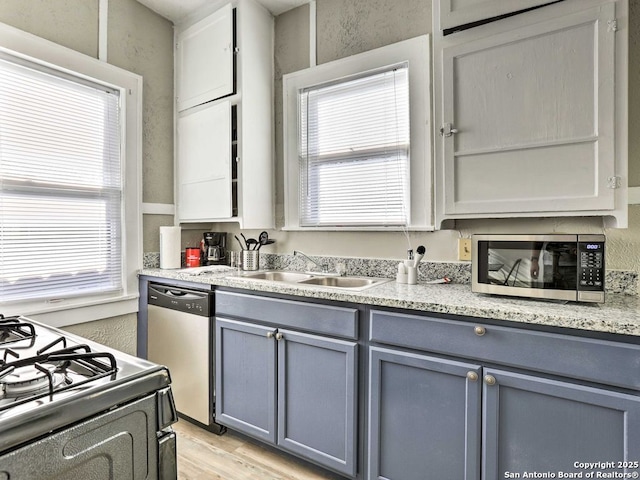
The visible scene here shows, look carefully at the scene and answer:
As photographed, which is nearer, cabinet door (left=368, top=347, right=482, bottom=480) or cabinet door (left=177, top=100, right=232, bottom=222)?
cabinet door (left=368, top=347, right=482, bottom=480)

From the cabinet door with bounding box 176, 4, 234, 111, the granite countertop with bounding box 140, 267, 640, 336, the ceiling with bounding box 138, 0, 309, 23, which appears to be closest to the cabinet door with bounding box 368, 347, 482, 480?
the granite countertop with bounding box 140, 267, 640, 336

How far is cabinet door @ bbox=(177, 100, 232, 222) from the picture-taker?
2.51m

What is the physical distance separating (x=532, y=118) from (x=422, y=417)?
1.35m

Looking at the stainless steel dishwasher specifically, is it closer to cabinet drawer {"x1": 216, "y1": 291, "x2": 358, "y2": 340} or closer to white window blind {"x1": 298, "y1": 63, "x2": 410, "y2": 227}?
cabinet drawer {"x1": 216, "y1": 291, "x2": 358, "y2": 340}

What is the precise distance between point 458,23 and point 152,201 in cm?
233

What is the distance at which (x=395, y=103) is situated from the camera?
A: 7.14 ft

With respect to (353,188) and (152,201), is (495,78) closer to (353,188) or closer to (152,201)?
(353,188)

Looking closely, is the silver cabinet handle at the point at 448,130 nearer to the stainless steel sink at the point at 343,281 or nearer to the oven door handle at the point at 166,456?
the stainless steel sink at the point at 343,281

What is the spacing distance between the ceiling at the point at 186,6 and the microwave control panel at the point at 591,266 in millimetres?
2334

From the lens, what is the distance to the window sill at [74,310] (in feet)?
6.72

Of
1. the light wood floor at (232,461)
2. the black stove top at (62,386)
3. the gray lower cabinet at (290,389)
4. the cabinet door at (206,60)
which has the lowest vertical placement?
the light wood floor at (232,461)

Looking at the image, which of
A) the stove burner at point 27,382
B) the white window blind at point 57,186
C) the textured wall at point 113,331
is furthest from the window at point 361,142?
the stove burner at point 27,382

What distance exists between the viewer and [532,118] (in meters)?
1.52

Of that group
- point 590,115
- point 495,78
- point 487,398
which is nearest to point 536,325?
point 487,398
